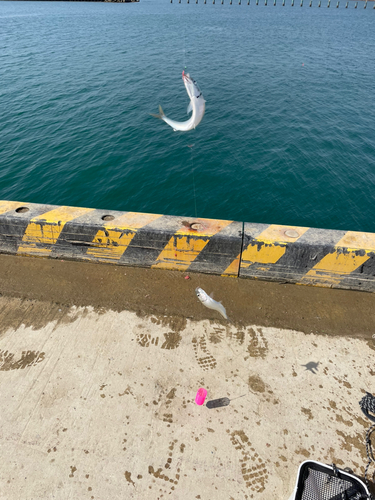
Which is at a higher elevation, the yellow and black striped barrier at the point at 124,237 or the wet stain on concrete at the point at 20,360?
the yellow and black striped barrier at the point at 124,237

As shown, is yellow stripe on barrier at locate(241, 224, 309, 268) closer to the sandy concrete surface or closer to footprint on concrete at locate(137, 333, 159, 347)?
the sandy concrete surface

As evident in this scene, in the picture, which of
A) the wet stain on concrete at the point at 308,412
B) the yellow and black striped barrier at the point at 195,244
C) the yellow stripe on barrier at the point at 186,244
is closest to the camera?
the wet stain on concrete at the point at 308,412

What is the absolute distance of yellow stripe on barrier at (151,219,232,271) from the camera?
17.0 feet

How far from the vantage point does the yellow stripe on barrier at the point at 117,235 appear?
5309mm

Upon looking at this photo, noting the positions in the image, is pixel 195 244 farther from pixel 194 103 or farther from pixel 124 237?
pixel 194 103

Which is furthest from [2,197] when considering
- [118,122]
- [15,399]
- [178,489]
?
[178,489]

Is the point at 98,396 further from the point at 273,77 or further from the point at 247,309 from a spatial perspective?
the point at 273,77

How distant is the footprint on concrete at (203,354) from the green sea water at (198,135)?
23.8ft

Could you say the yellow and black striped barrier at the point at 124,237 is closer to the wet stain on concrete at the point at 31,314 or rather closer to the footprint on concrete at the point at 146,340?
the wet stain on concrete at the point at 31,314

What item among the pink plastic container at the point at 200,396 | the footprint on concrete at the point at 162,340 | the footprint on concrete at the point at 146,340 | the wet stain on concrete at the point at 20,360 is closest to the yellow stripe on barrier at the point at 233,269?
the footprint on concrete at the point at 162,340

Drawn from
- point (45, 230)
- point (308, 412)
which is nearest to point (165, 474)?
point (308, 412)

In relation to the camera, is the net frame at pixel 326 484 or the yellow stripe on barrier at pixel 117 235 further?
the yellow stripe on barrier at pixel 117 235

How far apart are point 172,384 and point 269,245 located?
8.92ft

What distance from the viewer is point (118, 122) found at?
58.9 ft
